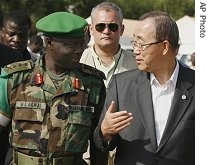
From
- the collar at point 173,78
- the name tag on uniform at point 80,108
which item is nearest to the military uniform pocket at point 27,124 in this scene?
the name tag on uniform at point 80,108

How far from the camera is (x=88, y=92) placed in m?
3.88

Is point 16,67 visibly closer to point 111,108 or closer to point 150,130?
point 111,108

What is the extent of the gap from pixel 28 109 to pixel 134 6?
4453 cm

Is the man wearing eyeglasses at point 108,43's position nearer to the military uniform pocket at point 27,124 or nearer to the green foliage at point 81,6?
the military uniform pocket at point 27,124

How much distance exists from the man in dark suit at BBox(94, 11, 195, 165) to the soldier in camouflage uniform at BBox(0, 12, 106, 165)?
0.17m

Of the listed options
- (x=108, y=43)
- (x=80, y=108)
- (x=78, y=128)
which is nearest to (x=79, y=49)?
(x=80, y=108)

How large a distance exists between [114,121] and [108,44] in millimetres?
2054

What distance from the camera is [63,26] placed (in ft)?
12.5

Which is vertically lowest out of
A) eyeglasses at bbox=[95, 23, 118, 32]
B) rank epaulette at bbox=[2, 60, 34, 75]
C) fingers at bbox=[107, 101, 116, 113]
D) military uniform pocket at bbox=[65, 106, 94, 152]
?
military uniform pocket at bbox=[65, 106, 94, 152]

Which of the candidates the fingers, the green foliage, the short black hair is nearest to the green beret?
the fingers

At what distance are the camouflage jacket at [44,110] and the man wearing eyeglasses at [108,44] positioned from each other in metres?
1.48

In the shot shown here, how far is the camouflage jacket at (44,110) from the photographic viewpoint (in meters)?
3.75

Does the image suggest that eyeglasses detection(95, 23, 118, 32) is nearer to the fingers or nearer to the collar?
the collar

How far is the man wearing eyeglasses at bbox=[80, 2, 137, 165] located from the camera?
17.5 ft
